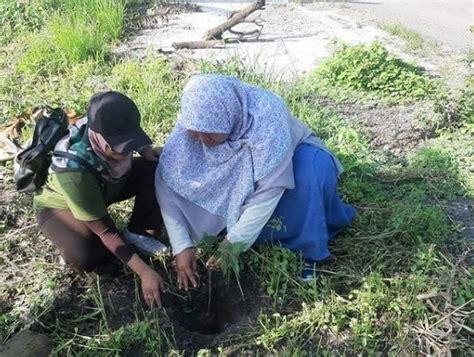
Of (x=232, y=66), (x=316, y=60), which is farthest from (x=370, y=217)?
(x=316, y=60)

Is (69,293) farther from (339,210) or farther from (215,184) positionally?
(339,210)

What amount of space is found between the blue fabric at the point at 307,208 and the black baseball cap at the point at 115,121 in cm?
79

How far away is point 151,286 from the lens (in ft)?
7.84

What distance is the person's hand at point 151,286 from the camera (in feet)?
7.83

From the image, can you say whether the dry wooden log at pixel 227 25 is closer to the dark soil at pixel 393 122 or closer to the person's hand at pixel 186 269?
the dark soil at pixel 393 122

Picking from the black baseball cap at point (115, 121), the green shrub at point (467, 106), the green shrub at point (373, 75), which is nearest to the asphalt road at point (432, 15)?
the green shrub at point (373, 75)

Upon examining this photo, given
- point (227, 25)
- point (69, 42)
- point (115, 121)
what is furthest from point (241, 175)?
point (227, 25)

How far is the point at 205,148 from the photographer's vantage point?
2438 millimetres

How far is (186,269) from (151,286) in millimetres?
209

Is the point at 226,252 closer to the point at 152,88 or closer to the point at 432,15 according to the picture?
the point at 152,88

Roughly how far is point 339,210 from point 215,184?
71cm

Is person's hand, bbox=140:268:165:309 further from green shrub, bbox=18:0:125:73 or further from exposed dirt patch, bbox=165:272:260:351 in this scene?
green shrub, bbox=18:0:125:73

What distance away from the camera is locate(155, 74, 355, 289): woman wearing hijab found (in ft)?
7.50

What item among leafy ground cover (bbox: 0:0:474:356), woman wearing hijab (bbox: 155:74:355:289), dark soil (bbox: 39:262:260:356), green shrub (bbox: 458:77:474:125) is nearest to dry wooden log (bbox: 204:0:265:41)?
leafy ground cover (bbox: 0:0:474:356)
